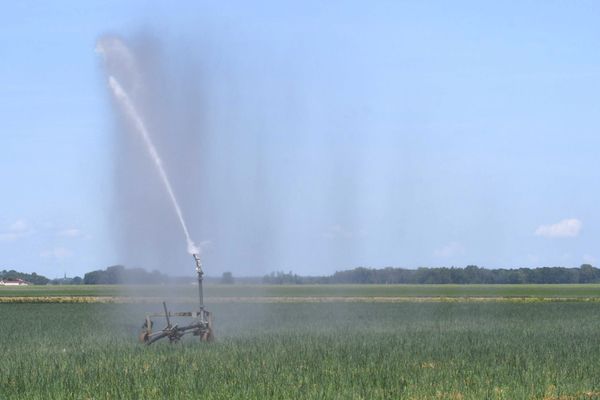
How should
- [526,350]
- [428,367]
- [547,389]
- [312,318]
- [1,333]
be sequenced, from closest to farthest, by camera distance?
[547,389] < [428,367] < [526,350] < [1,333] < [312,318]

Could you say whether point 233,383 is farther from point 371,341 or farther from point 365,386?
point 371,341

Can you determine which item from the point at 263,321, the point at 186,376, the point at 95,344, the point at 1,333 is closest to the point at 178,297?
the point at 263,321

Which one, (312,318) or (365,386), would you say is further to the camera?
(312,318)

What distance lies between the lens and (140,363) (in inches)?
990

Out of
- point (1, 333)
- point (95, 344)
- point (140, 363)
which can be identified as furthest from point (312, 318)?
point (140, 363)

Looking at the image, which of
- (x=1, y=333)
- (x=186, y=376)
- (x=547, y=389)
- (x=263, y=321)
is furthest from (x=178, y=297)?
(x=547, y=389)

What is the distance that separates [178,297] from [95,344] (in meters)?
13.9

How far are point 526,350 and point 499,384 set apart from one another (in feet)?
28.6

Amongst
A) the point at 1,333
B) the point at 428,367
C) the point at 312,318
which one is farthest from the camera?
the point at 312,318

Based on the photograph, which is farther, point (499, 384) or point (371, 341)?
point (371, 341)

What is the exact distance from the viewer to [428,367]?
24750mm

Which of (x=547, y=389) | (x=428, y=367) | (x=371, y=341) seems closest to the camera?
(x=547, y=389)

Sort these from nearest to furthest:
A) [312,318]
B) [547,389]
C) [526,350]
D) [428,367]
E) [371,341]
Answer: [547,389]
[428,367]
[526,350]
[371,341]
[312,318]

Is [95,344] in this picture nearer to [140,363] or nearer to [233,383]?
[140,363]
